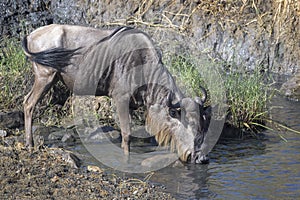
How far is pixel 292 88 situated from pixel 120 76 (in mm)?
4449

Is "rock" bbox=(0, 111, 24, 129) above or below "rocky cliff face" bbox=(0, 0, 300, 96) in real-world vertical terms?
below

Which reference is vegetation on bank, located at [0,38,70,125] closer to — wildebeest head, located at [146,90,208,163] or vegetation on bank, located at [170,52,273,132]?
vegetation on bank, located at [170,52,273,132]

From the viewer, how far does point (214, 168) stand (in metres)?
7.47

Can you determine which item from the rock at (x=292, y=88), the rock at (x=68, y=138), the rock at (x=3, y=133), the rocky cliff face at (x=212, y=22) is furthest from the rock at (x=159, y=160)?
the rocky cliff face at (x=212, y=22)

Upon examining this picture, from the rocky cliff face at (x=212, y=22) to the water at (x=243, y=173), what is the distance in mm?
3767

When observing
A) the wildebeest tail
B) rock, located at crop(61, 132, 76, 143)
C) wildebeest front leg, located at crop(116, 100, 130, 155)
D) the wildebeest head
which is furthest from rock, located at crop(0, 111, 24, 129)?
the wildebeest head

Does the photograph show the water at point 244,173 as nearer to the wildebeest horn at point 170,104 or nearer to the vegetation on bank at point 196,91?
the vegetation on bank at point 196,91

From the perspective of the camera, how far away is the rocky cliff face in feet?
40.7

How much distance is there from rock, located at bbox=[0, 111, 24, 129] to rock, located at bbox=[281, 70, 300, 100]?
200 inches

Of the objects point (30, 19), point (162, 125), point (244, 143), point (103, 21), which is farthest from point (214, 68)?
point (30, 19)

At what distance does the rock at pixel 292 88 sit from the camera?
10.9 meters

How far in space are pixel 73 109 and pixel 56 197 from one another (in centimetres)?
367

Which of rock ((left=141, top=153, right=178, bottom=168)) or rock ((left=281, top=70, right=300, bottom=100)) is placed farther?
rock ((left=281, top=70, right=300, bottom=100))

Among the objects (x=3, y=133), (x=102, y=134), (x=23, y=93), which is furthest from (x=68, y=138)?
(x=23, y=93)
